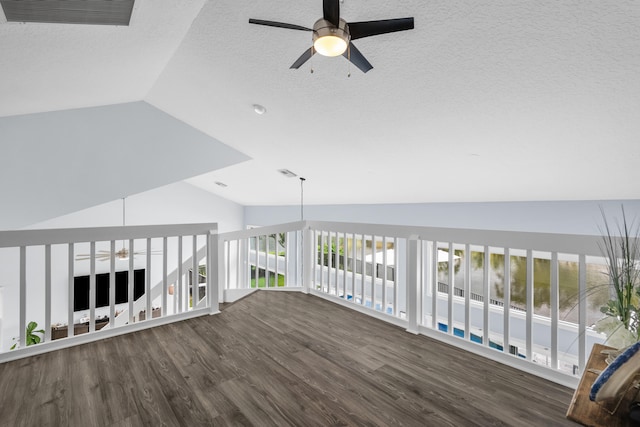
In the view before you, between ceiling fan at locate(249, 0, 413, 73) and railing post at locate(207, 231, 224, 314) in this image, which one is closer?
ceiling fan at locate(249, 0, 413, 73)

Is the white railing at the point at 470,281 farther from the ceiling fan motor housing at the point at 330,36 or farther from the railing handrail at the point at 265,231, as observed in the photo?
the ceiling fan motor housing at the point at 330,36

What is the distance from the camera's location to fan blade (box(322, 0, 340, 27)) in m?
1.75

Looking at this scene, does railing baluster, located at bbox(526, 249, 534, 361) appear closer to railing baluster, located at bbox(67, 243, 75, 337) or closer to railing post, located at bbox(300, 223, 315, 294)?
railing post, located at bbox(300, 223, 315, 294)

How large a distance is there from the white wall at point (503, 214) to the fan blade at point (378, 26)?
3444 millimetres

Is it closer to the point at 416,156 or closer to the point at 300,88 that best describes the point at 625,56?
the point at 416,156

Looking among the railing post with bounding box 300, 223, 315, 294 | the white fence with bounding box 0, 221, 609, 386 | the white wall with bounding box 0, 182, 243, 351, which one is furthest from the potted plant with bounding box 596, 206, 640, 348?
the white wall with bounding box 0, 182, 243, 351

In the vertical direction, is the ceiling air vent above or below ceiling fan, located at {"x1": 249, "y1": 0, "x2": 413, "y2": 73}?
below

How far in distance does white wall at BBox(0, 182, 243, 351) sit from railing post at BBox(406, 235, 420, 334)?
759 centimetres

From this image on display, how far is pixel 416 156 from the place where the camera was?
3992mm

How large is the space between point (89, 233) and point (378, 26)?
2.51m

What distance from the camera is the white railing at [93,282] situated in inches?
88.7

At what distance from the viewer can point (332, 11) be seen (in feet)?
5.82

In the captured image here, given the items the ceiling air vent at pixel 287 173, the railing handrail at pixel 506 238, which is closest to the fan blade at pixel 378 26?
the railing handrail at pixel 506 238

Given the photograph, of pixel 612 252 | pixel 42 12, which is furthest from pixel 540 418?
pixel 42 12
